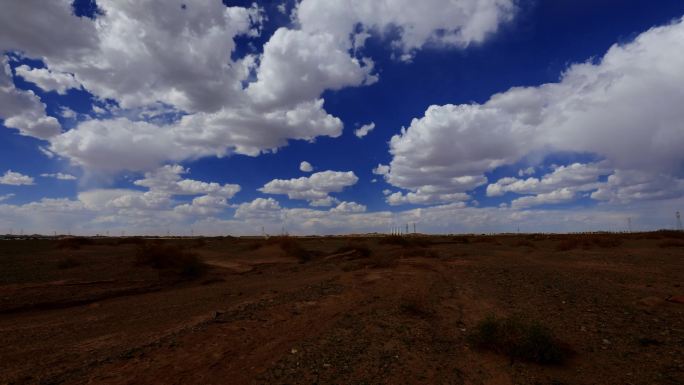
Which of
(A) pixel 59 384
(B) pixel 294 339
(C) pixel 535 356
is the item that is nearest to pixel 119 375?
(A) pixel 59 384

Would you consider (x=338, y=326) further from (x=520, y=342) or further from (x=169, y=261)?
(x=169, y=261)

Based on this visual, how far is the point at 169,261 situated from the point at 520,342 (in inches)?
767

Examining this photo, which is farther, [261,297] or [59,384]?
[261,297]

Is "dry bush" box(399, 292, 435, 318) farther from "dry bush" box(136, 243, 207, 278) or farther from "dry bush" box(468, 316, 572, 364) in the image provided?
"dry bush" box(136, 243, 207, 278)

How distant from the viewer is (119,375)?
668 centimetres

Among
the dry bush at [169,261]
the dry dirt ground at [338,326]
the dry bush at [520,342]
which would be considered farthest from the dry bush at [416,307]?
the dry bush at [169,261]

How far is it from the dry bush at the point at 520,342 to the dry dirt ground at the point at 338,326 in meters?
0.18

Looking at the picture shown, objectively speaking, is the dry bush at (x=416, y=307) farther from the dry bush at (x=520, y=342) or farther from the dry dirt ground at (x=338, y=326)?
the dry bush at (x=520, y=342)

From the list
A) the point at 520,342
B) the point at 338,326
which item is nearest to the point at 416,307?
the point at 338,326

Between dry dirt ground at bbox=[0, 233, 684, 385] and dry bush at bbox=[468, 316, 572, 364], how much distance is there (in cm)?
18

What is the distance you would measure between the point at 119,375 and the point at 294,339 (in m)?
3.30

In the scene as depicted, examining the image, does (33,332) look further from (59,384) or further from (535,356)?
(535,356)

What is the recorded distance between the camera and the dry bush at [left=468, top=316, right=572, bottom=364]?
293 inches

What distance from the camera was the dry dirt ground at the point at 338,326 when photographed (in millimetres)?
6922
